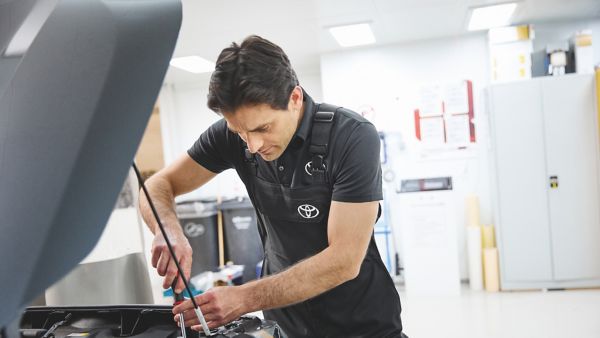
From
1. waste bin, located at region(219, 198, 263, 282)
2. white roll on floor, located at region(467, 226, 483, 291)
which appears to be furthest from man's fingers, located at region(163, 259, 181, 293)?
waste bin, located at region(219, 198, 263, 282)

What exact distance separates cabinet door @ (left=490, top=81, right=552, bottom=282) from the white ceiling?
2.41 feet

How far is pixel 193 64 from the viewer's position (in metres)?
5.31

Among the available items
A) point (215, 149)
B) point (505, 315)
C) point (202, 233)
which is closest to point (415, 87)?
point (505, 315)

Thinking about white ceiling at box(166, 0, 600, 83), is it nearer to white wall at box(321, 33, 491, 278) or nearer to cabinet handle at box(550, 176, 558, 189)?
white wall at box(321, 33, 491, 278)

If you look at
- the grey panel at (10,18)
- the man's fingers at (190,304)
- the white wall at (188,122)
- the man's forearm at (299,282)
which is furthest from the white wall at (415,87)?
the grey panel at (10,18)

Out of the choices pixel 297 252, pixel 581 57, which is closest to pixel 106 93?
pixel 297 252

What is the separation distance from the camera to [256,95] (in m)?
1.16

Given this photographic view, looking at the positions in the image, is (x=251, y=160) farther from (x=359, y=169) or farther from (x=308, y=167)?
(x=359, y=169)

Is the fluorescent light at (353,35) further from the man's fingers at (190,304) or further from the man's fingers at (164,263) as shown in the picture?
the man's fingers at (190,304)

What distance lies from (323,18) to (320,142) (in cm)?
286

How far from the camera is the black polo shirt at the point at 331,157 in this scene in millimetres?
1245

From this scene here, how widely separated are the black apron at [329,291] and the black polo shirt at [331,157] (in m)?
0.02

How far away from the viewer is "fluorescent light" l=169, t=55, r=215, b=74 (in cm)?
502

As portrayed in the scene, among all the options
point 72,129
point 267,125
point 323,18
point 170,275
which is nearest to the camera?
point 72,129
